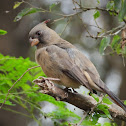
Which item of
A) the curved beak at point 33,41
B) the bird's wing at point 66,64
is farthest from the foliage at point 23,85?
the bird's wing at point 66,64

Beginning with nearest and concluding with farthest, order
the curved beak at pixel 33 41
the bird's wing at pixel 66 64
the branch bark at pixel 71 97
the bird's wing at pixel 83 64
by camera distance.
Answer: the branch bark at pixel 71 97, the bird's wing at pixel 66 64, the bird's wing at pixel 83 64, the curved beak at pixel 33 41

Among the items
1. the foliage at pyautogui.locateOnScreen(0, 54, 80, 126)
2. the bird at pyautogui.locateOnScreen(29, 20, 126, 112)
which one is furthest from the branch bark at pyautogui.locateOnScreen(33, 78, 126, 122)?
the foliage at pyautogui.locateOnScreen(0, 54, 80, 126)

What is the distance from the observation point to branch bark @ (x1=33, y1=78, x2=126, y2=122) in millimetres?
2653

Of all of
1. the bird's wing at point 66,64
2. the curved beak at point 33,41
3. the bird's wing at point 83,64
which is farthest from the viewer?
the curved beak at point 33,41

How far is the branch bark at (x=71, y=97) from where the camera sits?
2.65 metres

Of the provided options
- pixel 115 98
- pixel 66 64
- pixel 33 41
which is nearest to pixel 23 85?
pixel 33 41

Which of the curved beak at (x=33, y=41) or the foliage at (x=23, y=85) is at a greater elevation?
the curved beak at (x=33, y=41)

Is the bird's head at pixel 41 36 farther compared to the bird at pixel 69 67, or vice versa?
the bird's head at pixel 41 36

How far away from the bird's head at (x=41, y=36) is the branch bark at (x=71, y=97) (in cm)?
87

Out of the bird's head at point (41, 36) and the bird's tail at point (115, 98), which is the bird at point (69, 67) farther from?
the bird's head at point (41, 36)

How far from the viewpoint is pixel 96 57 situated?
5434mm

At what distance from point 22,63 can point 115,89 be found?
2054mm

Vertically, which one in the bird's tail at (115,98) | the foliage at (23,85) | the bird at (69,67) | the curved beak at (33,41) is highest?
the curved beak at (33,41)

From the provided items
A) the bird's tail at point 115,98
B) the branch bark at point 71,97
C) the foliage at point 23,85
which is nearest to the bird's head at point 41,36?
the foliage at point 23,85
